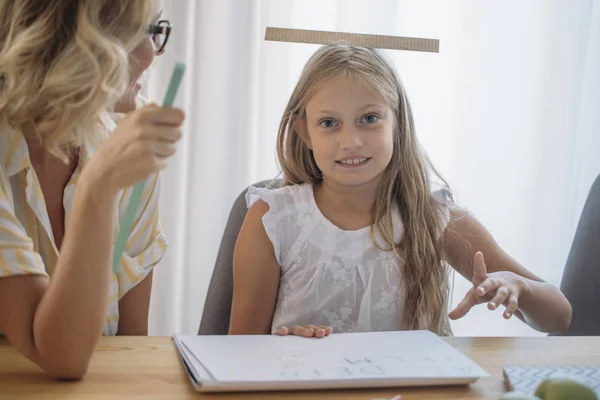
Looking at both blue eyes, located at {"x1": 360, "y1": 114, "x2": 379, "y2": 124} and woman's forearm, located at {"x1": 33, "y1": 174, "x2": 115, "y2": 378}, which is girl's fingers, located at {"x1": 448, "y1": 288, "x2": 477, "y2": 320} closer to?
blue eyes, located at {"x1": 360, "y1": 114, "x2": 379, "y2": 124}

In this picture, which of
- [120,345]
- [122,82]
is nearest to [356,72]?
[122,82]

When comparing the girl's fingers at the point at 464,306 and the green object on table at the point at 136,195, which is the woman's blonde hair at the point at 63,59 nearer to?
the green object on table at the point at 136,195

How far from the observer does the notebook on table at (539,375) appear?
103 centimetres

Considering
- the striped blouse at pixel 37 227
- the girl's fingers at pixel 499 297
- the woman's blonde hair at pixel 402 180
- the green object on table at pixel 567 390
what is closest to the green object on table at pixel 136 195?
the striped blouse at pixel 37 227

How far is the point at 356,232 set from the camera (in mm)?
1598

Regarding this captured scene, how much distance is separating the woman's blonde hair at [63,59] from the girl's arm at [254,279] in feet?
1.73

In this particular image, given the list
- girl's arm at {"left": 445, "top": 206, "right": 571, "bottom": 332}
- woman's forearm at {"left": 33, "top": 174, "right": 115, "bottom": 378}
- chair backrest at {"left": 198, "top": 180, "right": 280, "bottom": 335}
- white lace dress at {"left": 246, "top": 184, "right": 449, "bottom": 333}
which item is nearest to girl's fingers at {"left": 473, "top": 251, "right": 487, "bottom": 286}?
girl's arm at {"left": 445, "top": 206, "right": 571, "bottom": 332}

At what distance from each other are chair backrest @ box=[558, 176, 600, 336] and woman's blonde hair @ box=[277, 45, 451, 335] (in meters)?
0.31

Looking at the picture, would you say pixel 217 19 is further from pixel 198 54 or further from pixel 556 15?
pixel 556 15

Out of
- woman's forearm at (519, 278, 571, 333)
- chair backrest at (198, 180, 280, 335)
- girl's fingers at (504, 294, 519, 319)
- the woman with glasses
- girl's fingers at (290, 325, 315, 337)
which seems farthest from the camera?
chair backrest at (198, 180, 280, 335)

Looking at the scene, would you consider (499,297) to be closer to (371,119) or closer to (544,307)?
(544,307)

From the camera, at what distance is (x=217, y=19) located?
93.0 inches

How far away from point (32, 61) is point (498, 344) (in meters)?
0.79

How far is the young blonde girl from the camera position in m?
1.54
